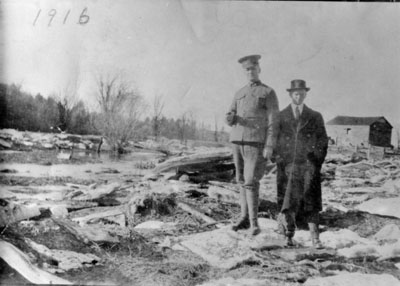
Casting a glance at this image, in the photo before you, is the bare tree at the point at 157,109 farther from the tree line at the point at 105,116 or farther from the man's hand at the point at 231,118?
the man's hand at the point at 231,118

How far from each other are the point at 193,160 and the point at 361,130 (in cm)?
181

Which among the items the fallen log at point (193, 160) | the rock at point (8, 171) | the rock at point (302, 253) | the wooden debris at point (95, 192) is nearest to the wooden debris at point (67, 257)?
the wooden debris at point (95, 192)

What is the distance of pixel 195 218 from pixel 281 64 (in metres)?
1.82

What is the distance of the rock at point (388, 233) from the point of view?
352cm

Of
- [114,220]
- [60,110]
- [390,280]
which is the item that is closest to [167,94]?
[60,110]

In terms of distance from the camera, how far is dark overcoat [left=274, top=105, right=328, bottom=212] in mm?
3535

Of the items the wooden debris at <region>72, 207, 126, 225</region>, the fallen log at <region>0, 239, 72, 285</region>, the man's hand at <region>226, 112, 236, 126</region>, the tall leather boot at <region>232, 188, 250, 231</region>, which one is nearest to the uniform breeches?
the tall leather boot at <region>232, 188, 250, 231</region>

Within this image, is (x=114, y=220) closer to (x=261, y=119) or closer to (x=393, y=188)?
(x=261, y=119)

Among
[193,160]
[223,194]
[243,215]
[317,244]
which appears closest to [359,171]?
[317,244]

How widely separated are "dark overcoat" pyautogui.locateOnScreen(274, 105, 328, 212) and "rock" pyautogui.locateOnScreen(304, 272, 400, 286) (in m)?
0.65

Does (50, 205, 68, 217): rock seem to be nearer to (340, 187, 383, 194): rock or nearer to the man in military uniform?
the man in military uniform

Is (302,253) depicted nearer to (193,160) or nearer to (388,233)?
(388,233)

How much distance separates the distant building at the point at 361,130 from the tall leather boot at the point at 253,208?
99 cm

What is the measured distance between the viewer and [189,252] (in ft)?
11.2
